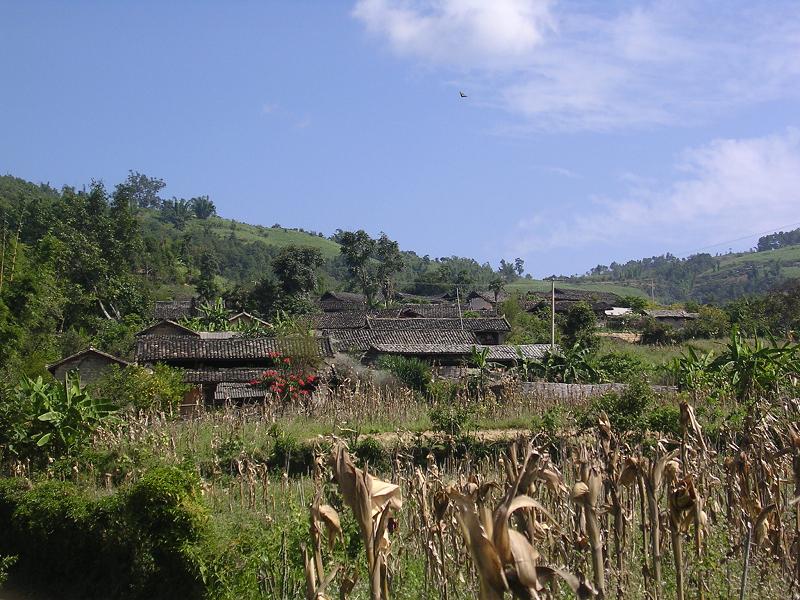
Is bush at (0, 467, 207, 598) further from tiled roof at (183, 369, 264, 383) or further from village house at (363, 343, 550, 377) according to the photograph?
village house at (363, 343, 550, 377)

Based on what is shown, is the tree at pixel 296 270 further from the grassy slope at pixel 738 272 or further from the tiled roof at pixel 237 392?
the grassy slope at pixel 738 272

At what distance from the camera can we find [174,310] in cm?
4869

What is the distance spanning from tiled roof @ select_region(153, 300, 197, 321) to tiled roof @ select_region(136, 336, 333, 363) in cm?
2091

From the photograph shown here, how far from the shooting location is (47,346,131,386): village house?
Answer: 87.5 ft

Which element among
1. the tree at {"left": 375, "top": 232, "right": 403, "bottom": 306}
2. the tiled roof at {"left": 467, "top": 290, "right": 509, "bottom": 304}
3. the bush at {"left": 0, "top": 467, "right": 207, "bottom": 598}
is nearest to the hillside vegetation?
the tiled roof at {"left": 467, "top": 290, "right": 509, "bottom": 304}

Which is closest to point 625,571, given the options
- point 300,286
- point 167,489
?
point 167,489

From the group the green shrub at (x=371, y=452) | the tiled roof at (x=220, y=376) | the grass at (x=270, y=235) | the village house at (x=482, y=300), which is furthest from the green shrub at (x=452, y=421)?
the grass at (x=270, y=235)

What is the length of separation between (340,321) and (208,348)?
1978 centimetres

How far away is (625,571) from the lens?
4.85 m

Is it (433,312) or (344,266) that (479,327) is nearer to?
(433,312)

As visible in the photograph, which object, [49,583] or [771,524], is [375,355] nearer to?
[49,583]

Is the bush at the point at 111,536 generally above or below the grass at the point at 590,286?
below

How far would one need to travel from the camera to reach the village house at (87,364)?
26672 millimetres

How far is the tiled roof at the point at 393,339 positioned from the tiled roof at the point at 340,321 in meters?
10.7
